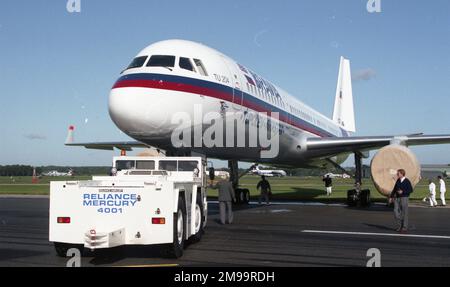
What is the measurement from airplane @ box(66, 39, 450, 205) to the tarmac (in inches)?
107

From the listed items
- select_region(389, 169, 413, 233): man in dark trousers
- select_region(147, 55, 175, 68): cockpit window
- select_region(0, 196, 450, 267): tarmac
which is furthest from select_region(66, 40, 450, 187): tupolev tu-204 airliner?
select_region(389, 169, 413, 233): man in dark trousers

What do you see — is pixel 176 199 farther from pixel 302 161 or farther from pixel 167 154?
pixel 302 161

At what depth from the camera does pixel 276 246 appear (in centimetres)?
1092

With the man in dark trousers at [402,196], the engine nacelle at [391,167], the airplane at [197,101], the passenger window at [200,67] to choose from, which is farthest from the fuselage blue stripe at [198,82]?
the man in dark trousers at [402,196]

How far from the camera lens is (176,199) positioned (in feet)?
31.1

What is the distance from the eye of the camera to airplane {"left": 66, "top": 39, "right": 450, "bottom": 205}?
12031 mm

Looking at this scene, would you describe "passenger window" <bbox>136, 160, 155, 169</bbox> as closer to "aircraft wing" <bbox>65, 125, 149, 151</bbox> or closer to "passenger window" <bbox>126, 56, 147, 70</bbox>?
"passenger window" <bbox>126, 56, 147, 70</bbox>

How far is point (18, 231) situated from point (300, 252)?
25.4 feet

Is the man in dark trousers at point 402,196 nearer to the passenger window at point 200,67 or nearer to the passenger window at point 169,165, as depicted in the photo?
the passenger window at point 200,67

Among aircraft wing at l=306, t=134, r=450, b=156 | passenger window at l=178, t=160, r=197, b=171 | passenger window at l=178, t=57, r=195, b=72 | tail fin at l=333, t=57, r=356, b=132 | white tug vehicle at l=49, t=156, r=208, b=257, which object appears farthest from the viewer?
tail fin at l=333, t=57, r=356, b=132

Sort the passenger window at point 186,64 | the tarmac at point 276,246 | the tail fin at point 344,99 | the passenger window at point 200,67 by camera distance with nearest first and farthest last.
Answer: the tarmac at point 276,246
the passenger window at point 186,64
the passenger window at point 200,67
the tail fin at point 344,99

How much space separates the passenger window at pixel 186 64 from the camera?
13.4 meters

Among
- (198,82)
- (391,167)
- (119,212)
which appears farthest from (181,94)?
(391,167)

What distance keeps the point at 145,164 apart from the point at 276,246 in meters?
3.70
